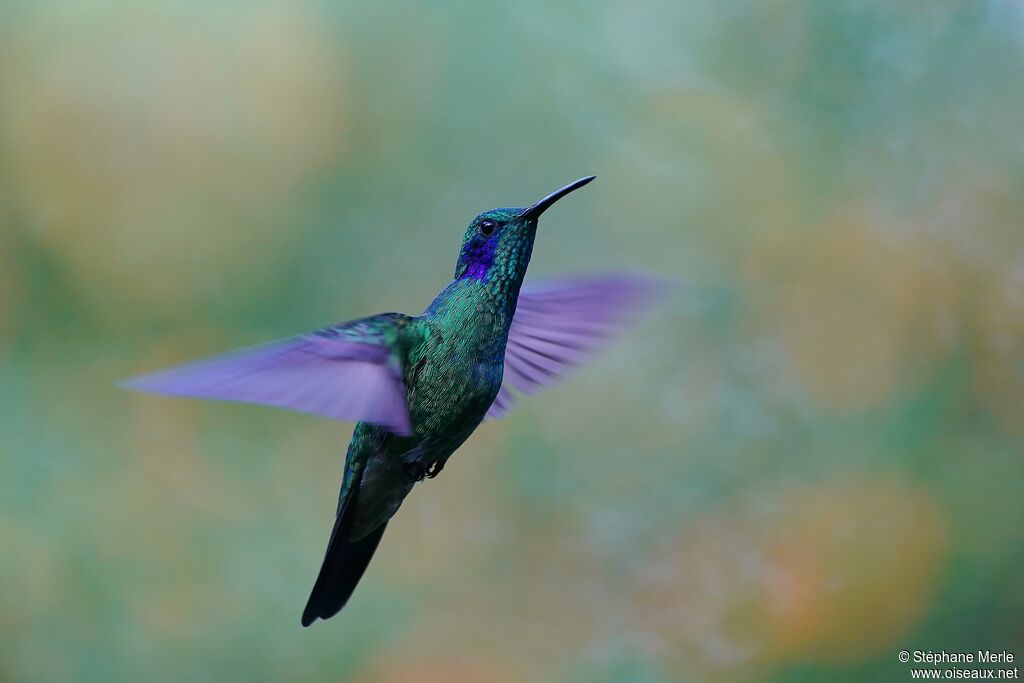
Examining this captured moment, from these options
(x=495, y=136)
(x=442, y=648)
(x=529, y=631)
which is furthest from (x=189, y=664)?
(x=495, y=136)

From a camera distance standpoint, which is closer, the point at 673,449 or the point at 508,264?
the point at 508,264

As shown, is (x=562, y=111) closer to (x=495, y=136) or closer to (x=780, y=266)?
(x=495, y=136)

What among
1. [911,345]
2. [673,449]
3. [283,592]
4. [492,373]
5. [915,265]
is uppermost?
[915,265]

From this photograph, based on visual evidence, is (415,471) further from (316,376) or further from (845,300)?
(845,300)

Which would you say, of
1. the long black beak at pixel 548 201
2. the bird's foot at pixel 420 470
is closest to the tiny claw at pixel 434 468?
the bird's foot at pixel 420 470

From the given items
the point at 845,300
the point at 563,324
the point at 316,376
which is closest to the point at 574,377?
the point at 845,300

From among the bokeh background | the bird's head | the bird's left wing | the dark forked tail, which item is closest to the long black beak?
the bird's head

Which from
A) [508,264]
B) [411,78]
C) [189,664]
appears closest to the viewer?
[508,264]

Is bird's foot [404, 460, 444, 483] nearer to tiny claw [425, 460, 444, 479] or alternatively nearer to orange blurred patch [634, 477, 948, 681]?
tiny claw [425, 460, 444, 479]
